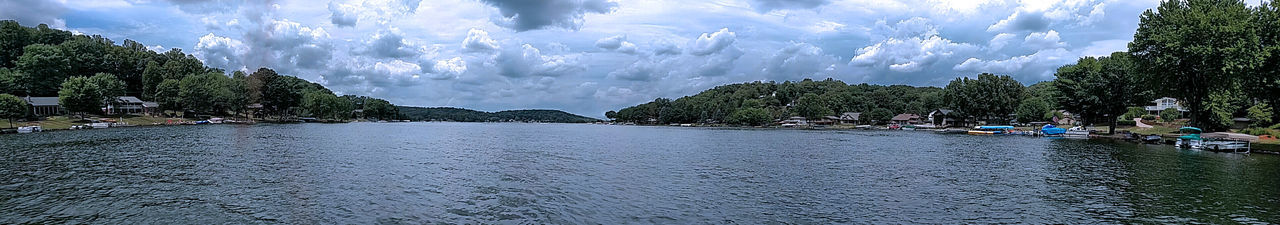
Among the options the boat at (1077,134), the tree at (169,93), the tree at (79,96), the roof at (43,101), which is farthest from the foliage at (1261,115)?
the tree at (169,93)

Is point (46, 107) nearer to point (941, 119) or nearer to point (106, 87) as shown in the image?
point (106, 87)

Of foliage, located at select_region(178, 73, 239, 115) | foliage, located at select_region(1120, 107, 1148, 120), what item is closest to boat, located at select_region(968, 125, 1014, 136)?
foliage, located at select_region(1120, 107, 1148, 120)

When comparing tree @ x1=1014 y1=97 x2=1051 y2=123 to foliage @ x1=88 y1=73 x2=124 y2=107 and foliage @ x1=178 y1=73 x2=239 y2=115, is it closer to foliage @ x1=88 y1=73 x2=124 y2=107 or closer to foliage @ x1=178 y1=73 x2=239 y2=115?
foliage @ x1=178 y1=73 x2=239 y2=115

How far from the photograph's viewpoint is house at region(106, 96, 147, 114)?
128 meters

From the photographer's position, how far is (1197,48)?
5319cm

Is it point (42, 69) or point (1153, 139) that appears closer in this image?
point (1153, 139)

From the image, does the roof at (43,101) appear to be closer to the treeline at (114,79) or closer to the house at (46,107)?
the house at (46,107)

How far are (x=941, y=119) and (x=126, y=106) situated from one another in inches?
7631

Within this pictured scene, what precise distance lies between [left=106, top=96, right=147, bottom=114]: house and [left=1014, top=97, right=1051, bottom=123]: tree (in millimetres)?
183907

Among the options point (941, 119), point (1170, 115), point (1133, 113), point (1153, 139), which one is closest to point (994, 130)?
point (1133, 113)

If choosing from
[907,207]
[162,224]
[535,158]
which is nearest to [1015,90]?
[535,158]

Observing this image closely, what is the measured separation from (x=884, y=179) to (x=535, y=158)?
24.3m

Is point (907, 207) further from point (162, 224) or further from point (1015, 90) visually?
point (1015, 90)

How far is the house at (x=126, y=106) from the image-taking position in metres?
128
